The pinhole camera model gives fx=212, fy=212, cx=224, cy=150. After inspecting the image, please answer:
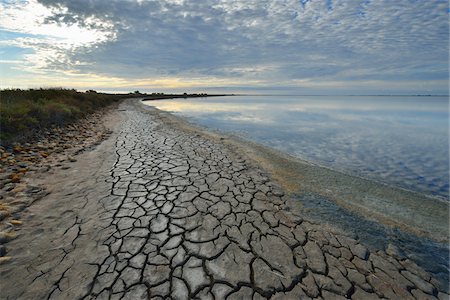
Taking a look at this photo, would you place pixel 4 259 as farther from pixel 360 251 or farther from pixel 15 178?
pixel 360 251

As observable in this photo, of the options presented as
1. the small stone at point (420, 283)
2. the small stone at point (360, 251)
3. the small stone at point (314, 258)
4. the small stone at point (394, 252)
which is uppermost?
the small stone at point (314, 258)

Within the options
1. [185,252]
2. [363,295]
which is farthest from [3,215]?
[363,295]

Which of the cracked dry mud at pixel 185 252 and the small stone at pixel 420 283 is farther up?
the cracked dry mud at pixel 185 252

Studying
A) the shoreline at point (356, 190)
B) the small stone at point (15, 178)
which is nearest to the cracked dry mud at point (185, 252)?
the small stone at point (15, 178)

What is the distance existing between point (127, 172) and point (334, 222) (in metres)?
4.69

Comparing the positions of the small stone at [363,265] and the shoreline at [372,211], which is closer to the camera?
the small stone at [363,265]

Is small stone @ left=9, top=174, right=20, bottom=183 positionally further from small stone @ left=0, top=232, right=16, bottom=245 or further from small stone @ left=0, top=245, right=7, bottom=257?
small stone @ left=0, top=245, right=7, bottom=257

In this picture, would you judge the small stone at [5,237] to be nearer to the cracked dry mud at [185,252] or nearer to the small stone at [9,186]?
the cracked dry mud at [185,252]

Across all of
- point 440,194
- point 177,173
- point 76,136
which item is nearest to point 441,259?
point 440,194

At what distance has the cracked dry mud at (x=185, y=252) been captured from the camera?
2287 millimetres

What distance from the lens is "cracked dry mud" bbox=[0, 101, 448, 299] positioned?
7.50ft

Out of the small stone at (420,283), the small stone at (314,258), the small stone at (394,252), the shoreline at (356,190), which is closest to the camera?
the small stone at (420,283)

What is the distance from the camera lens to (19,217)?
3359mm

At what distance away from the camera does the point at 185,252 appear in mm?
2750
